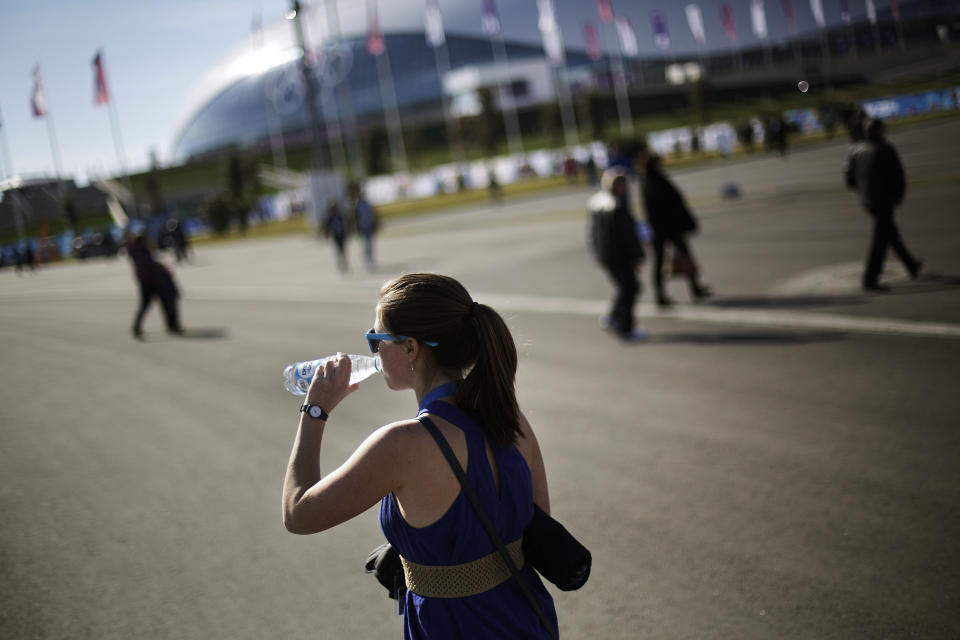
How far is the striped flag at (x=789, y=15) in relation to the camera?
1667cm

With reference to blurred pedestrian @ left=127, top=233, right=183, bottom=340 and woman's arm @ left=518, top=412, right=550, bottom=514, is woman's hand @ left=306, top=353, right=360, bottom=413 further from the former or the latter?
blurred pedestrian @ left=127, top=233, right=183, bottom=340

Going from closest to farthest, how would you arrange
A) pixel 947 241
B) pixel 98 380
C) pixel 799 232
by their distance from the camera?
1. pixel 98 380
2. pixel 947 241
3. pixel 799 232

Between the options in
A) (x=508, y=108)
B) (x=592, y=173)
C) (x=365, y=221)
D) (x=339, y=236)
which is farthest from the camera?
(x=508, y=108)

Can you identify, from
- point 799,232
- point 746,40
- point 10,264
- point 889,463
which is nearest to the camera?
point 889,463

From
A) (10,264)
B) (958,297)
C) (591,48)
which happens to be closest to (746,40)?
(958,297)

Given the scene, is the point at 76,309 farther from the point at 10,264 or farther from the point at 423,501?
the point at 10,264

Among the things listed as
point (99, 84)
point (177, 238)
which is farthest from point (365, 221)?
point (177, 238)

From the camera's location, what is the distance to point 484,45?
10894cm

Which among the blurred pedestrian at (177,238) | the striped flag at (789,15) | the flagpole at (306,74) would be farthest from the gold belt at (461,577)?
the blurred pedestrian at (177,238)

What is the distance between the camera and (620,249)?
28.5ft

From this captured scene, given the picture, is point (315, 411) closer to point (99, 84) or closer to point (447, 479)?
point (447, 479)

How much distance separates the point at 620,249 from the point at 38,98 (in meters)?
6.72

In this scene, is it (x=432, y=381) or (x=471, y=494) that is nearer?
(x=471, y=494)

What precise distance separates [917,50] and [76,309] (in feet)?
61.6
